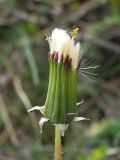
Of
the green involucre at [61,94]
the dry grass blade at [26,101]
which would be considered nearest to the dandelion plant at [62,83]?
the green involucre at [61,94]

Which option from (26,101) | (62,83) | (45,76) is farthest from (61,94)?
(45,76)

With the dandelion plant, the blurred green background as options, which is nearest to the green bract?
the dandelion plant

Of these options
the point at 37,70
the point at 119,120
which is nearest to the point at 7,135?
the point at 37,70

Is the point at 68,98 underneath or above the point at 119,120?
above

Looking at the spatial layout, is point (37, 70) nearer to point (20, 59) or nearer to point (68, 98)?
point (20, 59)

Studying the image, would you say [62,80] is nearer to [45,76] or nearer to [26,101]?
[26,101]

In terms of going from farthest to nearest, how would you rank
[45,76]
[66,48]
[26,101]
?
[45,76]
[26,101]
[66,48]

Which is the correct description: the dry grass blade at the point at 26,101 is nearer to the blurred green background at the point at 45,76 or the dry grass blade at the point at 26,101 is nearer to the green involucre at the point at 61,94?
the blurred green background at the point at 45,76
